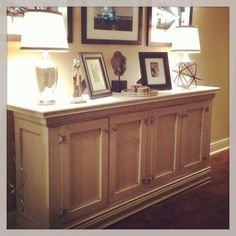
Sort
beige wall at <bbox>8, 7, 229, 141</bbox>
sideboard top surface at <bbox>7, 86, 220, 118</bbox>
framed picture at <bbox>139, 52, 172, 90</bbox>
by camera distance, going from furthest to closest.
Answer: framed picture at <bbox>139, 52, 172, 90</bbox> → beige wall at <bbox>8, 7, 229, 141</bbox> → sideboard top surface at <bbox>7, 86, 220, 118</bbox>

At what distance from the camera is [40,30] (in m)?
1.48

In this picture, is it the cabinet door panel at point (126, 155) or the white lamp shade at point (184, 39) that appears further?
the white lamp shade at point (184, 39)

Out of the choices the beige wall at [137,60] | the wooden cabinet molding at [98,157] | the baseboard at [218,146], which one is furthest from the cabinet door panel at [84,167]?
the baseboard at [218,146]

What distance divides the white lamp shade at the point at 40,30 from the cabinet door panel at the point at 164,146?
71 centimetres

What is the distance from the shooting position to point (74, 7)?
178cm

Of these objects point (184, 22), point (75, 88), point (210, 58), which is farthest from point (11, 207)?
point (210, 58)

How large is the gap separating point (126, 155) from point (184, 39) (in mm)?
861

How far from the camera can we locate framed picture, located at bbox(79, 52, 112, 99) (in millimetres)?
1731

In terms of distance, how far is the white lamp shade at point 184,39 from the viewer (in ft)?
7.39

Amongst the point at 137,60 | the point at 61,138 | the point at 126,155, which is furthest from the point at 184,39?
the point at 61,138

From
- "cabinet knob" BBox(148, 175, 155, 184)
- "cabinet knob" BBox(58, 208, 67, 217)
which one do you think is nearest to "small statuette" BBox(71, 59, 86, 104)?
"cabinet knob" BBox(58, 208, 67, 217)

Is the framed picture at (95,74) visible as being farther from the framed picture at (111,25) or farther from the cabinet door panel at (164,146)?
the cabinet door panel at (164,146)

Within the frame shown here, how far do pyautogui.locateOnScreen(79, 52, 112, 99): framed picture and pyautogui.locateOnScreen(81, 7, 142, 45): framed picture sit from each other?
0.42 ft

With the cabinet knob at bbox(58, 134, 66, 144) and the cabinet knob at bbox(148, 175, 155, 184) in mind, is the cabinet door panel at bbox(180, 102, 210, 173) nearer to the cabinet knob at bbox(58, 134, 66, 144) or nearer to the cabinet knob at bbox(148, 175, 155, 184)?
the cabinet knob at bbox(148, 175, 155, 184)
